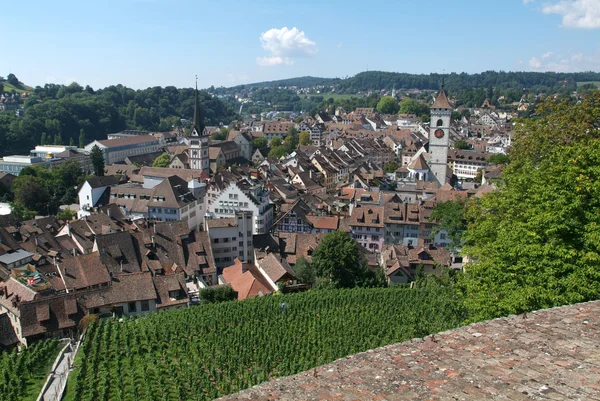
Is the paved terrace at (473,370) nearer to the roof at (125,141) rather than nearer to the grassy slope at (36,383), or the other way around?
the grassy slope at (36,383)

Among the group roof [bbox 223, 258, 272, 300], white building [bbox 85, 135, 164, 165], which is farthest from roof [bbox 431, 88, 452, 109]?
white building [bbox 85, 135, 164, 165]

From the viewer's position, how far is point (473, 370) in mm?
6980

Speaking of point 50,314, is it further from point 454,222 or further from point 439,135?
point 439,135

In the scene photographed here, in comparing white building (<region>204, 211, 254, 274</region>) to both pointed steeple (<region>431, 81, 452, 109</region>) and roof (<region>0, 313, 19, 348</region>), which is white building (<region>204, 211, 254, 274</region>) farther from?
pointed steeple (<region>431, 81, 452, 109</region>)

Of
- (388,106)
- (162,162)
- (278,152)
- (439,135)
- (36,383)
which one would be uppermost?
(388,106)

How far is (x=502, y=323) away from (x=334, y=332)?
2158 cm

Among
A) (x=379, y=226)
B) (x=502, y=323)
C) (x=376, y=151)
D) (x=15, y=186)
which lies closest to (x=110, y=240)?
(x=379, y=226)

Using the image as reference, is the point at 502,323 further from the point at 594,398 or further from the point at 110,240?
the point at 110,240

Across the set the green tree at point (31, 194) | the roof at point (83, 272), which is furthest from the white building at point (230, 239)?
the green tree at point (31, 194)

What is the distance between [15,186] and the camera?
6141 centimetres

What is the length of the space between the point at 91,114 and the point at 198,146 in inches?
3059

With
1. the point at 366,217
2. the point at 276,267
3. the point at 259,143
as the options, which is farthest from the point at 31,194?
the point at 259,143

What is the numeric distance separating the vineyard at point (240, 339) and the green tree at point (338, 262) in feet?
7.05

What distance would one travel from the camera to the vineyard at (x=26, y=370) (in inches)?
920
